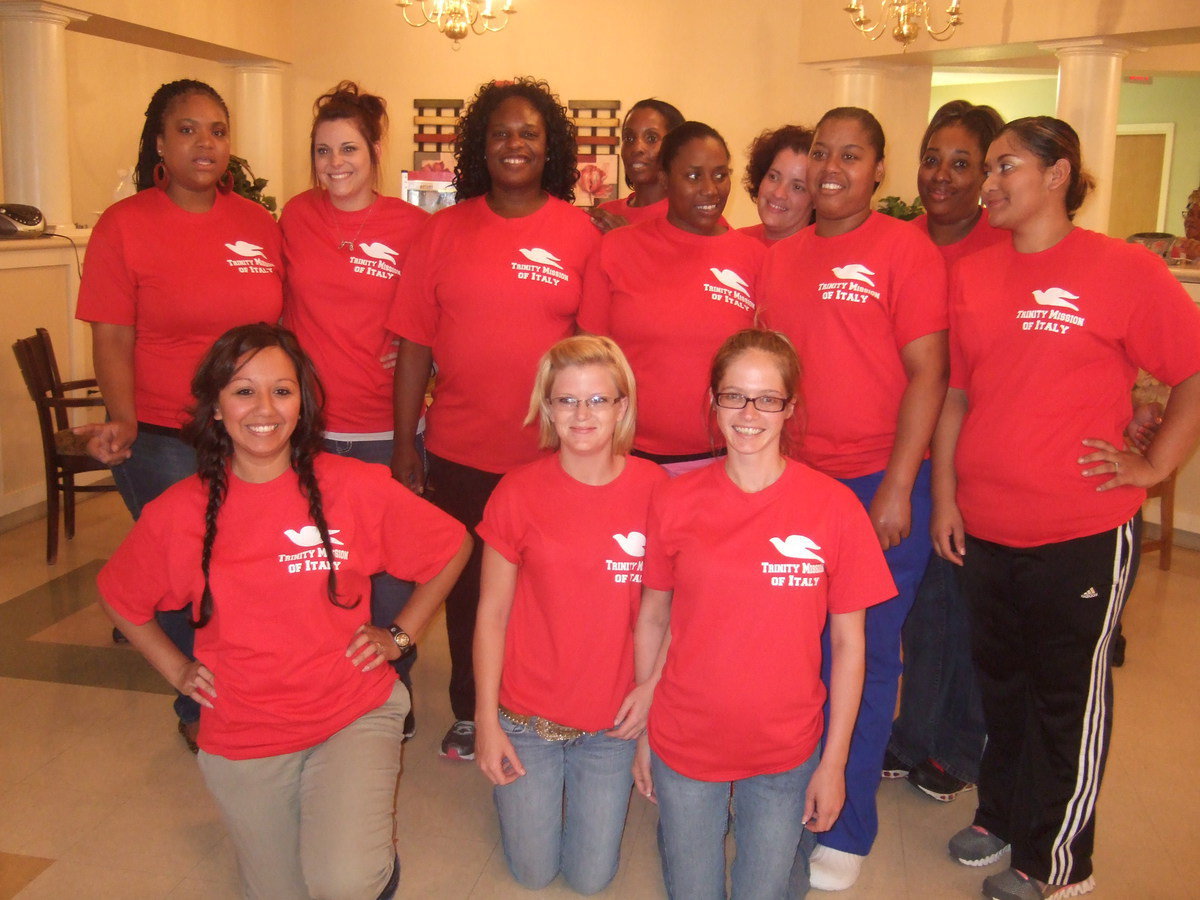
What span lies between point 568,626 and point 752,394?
67 cm

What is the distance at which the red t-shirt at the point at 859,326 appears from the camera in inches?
86.2

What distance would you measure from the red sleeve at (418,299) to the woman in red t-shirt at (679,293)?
1.33 feet

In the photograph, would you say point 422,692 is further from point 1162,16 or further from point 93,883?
point 1162,16

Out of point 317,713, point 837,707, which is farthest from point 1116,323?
point 317,713

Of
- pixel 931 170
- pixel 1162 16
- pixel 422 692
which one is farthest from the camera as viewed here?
pixel 1162 16

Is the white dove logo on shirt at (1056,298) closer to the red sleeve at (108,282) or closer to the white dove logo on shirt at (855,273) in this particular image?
the white dove logo on shirt at (855,273)

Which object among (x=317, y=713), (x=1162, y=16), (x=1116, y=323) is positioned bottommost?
(x=317, y=713)

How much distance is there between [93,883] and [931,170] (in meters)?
2.56

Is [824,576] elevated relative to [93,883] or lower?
elevated

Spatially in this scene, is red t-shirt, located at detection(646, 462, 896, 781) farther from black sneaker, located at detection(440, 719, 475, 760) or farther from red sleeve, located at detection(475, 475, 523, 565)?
black sneaker, located at detection(440, 719, 475, 760)

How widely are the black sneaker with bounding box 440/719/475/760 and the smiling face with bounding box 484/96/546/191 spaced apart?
4.85ft

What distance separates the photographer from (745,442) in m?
2.00

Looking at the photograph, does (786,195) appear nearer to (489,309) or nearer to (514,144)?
(514,144)

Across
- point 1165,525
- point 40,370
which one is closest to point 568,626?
point 40,370
